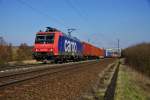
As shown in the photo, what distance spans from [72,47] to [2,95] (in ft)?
97.0

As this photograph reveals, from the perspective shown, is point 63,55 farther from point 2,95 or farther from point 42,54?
point 2,95

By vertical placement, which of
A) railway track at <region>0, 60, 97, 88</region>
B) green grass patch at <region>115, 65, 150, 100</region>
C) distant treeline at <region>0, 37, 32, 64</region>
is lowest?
green grass patch at <region>115, 65, 150, 100</region>

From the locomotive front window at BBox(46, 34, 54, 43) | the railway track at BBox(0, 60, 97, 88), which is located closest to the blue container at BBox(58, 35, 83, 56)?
the locomotive front window at BBox(46, 34, 54, 43)

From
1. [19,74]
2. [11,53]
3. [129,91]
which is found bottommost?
[129,91]

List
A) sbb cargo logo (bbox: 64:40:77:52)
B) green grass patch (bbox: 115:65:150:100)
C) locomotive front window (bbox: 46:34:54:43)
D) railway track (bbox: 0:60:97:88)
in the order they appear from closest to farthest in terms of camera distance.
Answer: green grass patch (bbox: 115:65:150:100), railway track (bbox: 0:60:97:88), locomotive front window (bbox: 46:34:54:43), sbb cargo logo (bbox: 64:40:77:52)

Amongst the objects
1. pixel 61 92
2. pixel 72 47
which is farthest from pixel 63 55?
pixel 61 92

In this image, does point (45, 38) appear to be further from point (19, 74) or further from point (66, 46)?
point (19, 74)

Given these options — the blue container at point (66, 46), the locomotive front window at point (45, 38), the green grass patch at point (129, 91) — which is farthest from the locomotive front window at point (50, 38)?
the green grass patch at point (129, 91)

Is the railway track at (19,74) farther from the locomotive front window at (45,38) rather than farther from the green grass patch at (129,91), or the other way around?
the locomotive front window at (45,38)

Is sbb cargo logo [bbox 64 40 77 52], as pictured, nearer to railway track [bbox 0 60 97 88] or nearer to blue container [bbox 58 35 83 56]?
blue container [bbox 58 35 83 56]

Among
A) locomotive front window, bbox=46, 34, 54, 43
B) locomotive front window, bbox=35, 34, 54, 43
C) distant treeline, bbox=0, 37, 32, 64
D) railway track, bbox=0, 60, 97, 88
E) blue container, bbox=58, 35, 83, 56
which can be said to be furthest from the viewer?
distant treeline, bbox=0, 37, 32, 64

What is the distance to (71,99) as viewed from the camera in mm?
9094

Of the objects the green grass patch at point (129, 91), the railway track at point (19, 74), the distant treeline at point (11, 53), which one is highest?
the distant treeline at point (11, 53)

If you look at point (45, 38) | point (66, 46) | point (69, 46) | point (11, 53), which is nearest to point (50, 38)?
point (45, 38)
